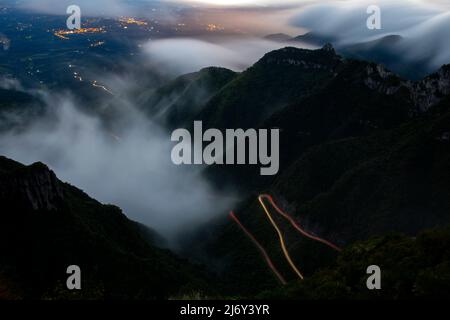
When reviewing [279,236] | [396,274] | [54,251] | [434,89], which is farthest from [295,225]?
[396,274]

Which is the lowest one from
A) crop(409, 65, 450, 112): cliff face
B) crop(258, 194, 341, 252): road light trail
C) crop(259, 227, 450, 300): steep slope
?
crop(259, 227, 450, 300): steep slope

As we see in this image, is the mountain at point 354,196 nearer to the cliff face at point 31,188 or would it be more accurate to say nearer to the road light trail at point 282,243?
the road light trail at point 282,243

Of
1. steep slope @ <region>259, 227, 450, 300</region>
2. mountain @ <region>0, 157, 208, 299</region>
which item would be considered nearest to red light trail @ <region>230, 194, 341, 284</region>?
mountain @ <region>0, 157, 208, 299</region>

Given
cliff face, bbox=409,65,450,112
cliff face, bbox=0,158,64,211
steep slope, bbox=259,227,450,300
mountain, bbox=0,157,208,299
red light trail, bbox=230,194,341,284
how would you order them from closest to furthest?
steep slope, bbox=259,227,450,300 < mountain, bbox=0,157,208,299 < cliff face, bbox=0,158,64,211 < red light trail, bbox=230,194,341,284 < cliff face, bbox=409,65,450,112

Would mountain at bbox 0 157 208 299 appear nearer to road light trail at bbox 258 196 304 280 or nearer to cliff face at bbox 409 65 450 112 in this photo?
road light trail at bbox 258 196 304 280

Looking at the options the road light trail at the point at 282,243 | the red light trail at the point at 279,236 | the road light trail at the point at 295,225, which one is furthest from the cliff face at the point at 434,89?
the road light trail at the point at 282,243

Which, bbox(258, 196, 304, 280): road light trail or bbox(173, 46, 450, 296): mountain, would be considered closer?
bbox(173, 46, 450, 296): mountain
